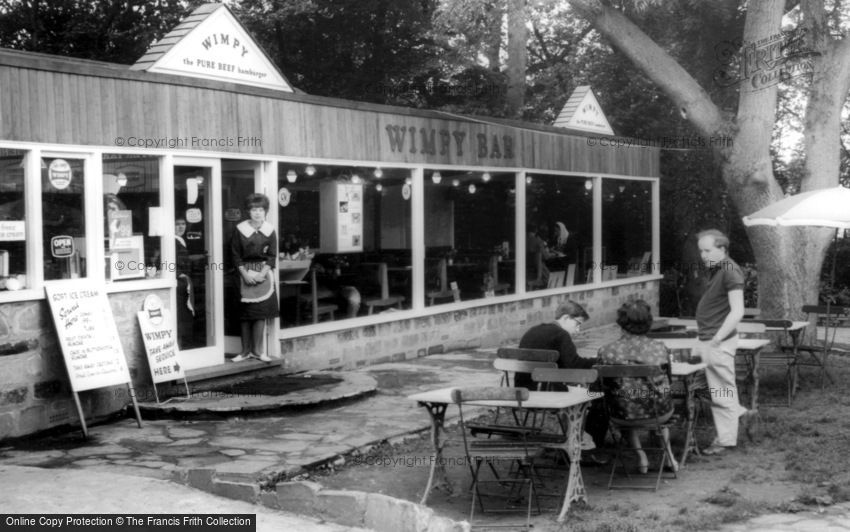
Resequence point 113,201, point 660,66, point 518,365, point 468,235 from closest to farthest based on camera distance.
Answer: point 518,365 → point 113,201 → point 660,66 → point 468,235

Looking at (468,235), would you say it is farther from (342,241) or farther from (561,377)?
(561,377)

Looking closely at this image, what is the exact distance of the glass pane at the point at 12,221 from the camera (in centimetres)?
802

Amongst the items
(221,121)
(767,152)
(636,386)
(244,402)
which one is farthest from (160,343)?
(767,152)

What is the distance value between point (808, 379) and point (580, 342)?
4325 mm

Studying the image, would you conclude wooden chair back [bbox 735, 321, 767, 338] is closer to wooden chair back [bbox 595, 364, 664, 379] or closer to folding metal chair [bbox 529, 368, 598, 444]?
wooden chair back [bbox 595, 364, 664, 379]

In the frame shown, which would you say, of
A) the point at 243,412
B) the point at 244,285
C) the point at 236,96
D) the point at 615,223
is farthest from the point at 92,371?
the point at 615,223

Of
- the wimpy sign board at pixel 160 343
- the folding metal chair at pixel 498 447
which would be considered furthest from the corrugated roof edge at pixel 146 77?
the folding metal chair at pixel 498 447

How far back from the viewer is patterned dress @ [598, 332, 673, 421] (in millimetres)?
6977

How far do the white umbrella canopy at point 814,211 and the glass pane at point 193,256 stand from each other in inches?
216

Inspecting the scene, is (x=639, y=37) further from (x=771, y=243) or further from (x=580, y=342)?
(x=580, y=342)

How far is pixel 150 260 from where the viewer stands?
369 inches

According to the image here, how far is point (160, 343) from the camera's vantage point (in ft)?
30.2

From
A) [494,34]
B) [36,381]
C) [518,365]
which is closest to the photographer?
[518,365]

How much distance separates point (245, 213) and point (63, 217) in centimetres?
241
